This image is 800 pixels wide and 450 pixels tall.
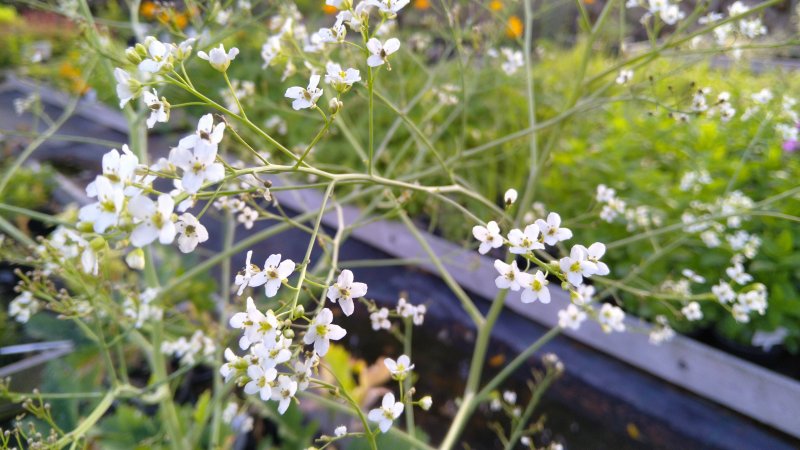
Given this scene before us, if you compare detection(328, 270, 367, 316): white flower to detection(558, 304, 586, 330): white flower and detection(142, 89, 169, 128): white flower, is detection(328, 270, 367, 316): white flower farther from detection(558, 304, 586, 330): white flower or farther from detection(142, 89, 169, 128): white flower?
detection(558, 304, 586, 330): white flower

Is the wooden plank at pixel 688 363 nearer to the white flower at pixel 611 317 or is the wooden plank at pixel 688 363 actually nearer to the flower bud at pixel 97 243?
the white flower at pixel 611 317

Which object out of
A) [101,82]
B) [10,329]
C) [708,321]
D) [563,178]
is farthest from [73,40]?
[101,82]

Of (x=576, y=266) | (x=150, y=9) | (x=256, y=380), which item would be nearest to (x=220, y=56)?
(x=256, y=380)

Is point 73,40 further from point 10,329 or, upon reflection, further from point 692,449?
point 692,449

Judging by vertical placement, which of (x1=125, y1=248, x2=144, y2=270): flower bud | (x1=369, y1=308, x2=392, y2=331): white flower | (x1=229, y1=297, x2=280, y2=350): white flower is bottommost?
(x1=369, y1=308, x2=392, y2=331): white flower

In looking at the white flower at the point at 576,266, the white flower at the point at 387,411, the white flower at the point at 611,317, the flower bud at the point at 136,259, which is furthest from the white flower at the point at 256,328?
the white flower at the point at 611,317

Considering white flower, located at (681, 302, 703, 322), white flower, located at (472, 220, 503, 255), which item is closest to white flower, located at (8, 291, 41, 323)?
white flower, located at (472, 220, 503, 255)
